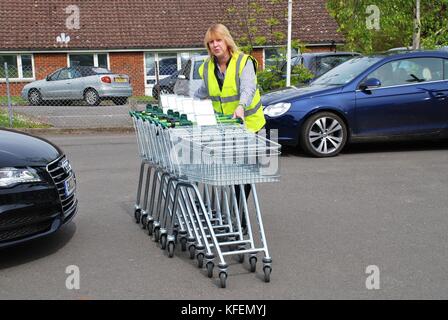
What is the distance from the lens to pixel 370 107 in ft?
32.9

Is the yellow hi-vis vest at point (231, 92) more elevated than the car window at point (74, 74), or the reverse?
the car window at point (74, 74)

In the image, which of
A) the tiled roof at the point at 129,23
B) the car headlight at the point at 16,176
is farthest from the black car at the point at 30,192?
the tiled roof at the point at 129,23

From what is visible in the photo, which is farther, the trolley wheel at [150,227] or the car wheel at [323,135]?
the car wheel at [323,135]

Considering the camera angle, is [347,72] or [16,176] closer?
[16,176]

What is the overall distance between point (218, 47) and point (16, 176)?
2.04 meters

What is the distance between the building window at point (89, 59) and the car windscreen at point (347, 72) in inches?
817

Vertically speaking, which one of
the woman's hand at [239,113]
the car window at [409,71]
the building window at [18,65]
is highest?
the building window at [18,65]

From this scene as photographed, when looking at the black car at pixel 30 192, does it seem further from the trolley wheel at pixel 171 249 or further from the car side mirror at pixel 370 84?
the car side mirror at pixel 370 84

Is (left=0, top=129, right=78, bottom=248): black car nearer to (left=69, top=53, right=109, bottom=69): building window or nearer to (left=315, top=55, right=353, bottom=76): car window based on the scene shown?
(left=315, top=55, right=353, bottom=76): car window

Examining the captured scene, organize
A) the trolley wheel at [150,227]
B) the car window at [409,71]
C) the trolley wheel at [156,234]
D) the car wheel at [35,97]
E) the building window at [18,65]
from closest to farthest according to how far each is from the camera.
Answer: the trolley wheel at [156,234]
the trolley wheel at [150,227]
the car window at [409,71]
the car wheel at [35,97]
the building window at [18,65]

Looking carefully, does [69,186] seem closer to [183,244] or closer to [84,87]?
[183,244]

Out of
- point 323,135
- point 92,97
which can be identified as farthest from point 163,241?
point 92,97

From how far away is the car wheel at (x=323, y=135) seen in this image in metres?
9.97
